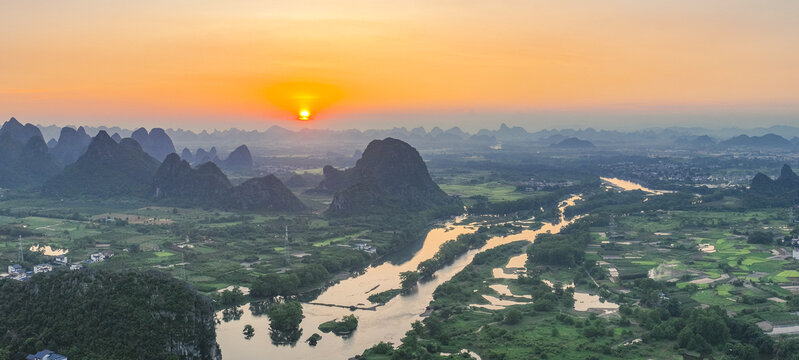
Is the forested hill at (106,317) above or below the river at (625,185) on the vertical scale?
above

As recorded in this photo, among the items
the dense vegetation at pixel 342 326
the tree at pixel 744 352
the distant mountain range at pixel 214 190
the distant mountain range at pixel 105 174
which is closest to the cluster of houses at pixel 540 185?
the distant mountain range at pixel 214 190

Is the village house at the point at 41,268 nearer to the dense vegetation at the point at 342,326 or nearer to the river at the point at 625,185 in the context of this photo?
the dense vegetation at the point at 342,326

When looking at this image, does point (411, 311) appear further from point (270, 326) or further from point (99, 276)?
point (99, 276)

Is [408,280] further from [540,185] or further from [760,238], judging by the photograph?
[540,185]

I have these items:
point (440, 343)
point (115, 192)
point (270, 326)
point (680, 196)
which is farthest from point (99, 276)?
point (680, 196)

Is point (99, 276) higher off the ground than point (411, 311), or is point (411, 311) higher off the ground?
point (99, 276)

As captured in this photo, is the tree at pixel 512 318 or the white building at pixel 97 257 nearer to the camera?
the tree at pixel 512 318

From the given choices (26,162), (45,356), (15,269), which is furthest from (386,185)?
(26,162)
